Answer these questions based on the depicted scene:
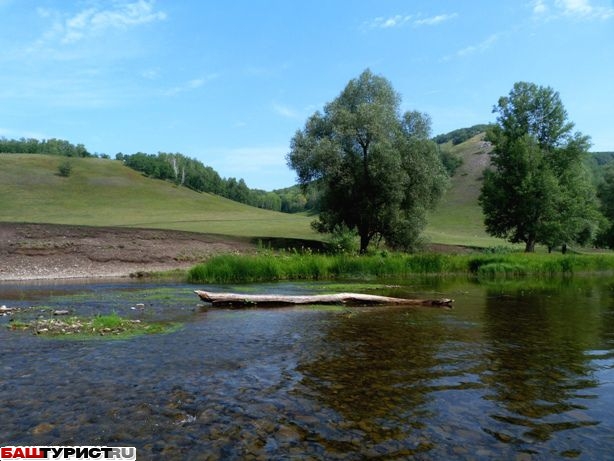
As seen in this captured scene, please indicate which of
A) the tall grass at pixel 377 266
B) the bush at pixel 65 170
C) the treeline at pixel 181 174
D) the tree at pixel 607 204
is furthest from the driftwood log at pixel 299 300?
the bush at pixel 65 170

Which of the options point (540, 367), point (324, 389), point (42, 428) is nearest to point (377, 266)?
point (540, 367)

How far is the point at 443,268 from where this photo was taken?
36469 millimetres

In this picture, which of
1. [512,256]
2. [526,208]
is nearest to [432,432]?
[512,256]

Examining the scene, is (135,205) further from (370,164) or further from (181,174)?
(370,164)

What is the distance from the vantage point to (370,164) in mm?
47125

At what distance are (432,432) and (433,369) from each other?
3186mm

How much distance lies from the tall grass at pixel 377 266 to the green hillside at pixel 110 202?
29.3 m

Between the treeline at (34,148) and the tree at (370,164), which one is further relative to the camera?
the treeline at (34,148)

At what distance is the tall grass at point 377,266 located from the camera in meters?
30.0

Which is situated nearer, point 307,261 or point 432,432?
point 432,432

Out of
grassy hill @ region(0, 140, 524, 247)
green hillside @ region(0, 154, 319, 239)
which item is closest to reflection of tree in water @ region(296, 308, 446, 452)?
green hillside @ region(0, 154, 319, 239)

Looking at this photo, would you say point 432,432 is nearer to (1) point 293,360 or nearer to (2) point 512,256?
(1) point 293,360

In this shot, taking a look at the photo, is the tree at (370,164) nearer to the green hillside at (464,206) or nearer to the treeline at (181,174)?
the green hillside at (464,206)

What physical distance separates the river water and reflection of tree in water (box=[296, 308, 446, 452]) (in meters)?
0.04
